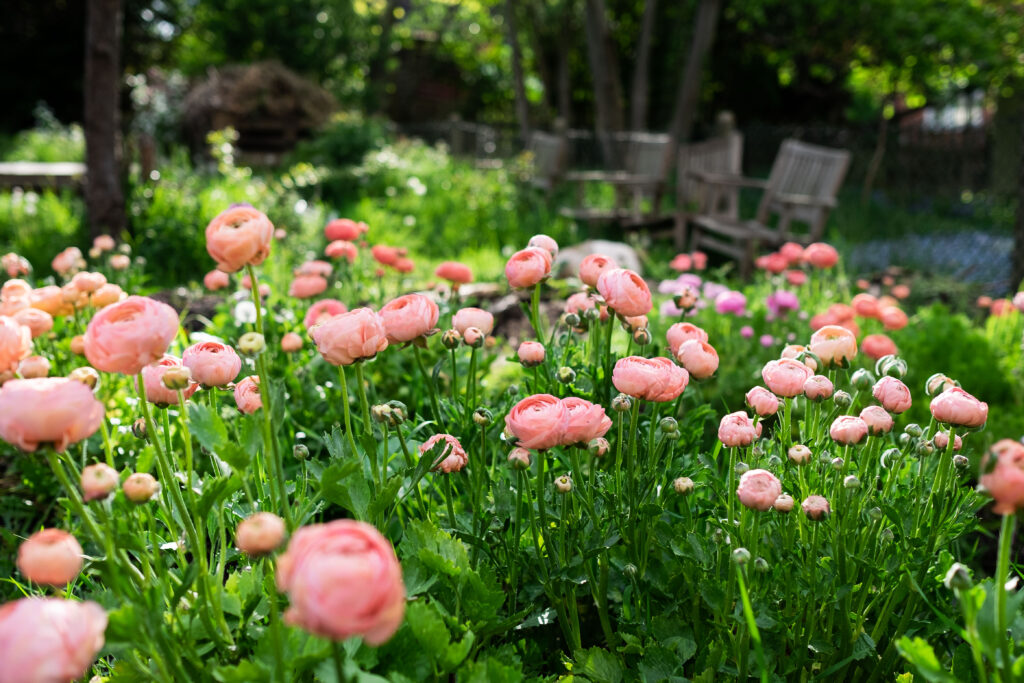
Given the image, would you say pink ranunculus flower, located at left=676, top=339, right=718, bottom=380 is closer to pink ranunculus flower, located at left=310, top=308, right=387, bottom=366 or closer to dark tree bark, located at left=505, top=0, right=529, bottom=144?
pink ranunculus flower, located at left=310, top=308, right=387, bottom=366

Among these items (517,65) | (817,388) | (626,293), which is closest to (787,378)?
(817,388)

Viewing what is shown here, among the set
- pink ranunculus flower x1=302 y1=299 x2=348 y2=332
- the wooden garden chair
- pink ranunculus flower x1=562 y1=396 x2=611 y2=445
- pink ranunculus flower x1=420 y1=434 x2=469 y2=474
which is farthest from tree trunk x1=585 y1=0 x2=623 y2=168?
pink ranunculus flower x1=562 y1=396 x2=611 y2=445

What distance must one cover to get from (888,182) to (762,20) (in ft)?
12.9

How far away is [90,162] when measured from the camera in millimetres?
4590

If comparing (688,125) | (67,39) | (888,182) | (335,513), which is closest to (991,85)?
(888,182)

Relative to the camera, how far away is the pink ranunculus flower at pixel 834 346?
128 cm

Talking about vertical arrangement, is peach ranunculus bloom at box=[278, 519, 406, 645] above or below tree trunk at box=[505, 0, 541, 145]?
below

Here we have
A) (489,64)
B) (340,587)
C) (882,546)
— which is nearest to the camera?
(340,587)

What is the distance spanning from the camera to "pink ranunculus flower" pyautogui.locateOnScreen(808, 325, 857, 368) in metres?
1.28

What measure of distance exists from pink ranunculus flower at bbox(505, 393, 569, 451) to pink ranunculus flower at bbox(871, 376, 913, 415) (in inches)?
19.7

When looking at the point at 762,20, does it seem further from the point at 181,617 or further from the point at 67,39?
the point at 181,617

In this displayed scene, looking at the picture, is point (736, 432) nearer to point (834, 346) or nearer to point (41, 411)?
point (834, 346)

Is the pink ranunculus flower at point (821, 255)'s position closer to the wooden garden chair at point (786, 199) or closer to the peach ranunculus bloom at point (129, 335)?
the wooden garden chair at point (786, 199)

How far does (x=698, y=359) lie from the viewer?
122 cm
